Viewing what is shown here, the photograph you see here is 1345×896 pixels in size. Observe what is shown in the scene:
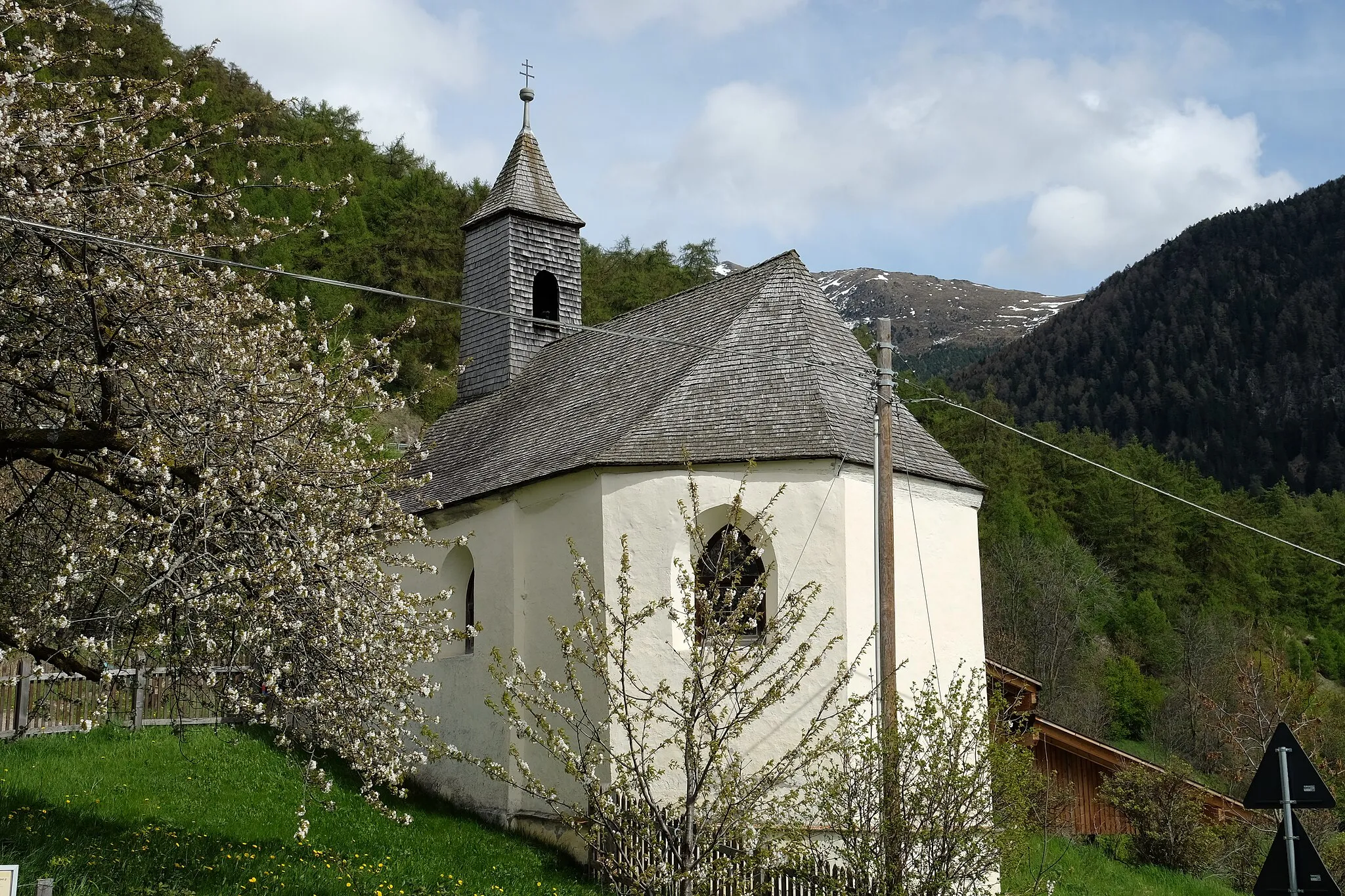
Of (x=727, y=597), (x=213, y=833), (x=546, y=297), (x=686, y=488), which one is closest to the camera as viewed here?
(x=727, y=597)

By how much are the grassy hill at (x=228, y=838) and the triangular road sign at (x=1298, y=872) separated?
5.74 meters

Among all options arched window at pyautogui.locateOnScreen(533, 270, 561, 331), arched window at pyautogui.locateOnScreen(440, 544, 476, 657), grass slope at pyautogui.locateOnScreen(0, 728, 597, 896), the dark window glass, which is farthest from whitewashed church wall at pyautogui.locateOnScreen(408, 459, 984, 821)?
arched window at pyautogui.locateOnScreen(533, 270, 561, 331)

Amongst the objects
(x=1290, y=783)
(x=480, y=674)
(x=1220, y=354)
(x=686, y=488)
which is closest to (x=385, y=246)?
(x=480, y=674)

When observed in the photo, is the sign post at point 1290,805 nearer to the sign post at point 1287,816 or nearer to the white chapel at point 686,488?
the sign post at point 1287,816

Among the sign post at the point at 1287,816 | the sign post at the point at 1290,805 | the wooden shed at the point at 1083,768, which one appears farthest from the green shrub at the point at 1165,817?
the sign post at the point at 1287,816

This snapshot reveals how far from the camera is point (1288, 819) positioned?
830 cm

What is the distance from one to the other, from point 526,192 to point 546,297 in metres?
1.96

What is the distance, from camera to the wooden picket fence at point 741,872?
8.98 m

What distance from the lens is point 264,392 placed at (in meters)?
9.33

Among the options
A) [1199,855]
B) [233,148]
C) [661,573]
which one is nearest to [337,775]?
[661,573]

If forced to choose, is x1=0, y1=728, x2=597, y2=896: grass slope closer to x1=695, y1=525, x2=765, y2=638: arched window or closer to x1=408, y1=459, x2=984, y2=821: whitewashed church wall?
x1=408, y1=459, x2=984, y2=821: whitewashed church wall

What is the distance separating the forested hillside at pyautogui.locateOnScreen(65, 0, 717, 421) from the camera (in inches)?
1628

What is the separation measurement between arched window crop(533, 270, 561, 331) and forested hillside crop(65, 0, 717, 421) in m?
14.5

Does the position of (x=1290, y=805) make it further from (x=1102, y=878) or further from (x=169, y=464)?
(x=1102, y=878)
